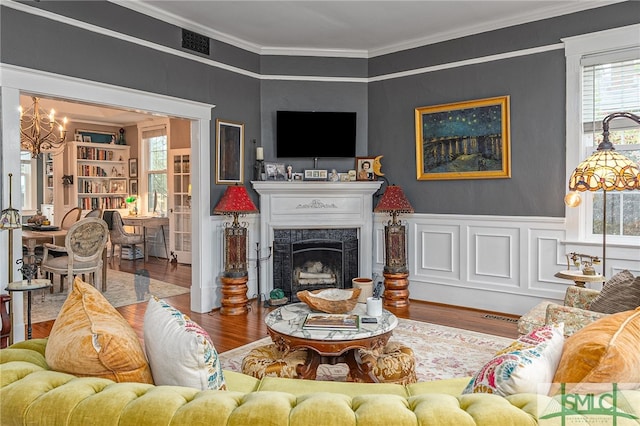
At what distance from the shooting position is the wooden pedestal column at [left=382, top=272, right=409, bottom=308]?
505 cm

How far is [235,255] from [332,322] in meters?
2.32

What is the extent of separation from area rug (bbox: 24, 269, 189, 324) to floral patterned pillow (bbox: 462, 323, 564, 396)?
449 cm

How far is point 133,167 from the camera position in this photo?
9.02 m

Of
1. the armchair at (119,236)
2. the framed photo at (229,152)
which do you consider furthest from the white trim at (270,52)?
the armchair at (119,236)

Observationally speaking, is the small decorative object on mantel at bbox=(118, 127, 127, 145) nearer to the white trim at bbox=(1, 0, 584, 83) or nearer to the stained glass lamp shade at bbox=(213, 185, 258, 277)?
the white trim at bbox=(1, 0, 584, 83)

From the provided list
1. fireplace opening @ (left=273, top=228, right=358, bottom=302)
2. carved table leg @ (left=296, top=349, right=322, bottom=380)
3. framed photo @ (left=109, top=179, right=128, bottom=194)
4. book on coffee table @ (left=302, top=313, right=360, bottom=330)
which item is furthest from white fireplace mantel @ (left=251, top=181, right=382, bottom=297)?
framed photo @ (left=109, top=179, right=128, bottom=194)

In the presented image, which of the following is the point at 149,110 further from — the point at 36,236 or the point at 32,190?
the point at 32,190

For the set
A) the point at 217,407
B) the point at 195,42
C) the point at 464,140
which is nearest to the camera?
the point at 217,407

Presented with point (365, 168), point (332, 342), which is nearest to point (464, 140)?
point (365, 168)

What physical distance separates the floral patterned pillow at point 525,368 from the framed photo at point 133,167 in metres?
8.68

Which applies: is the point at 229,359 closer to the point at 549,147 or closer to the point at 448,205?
the point at 448,205

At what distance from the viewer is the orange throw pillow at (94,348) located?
1.32 metres

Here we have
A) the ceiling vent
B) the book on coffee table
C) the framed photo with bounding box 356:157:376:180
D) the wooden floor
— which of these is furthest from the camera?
the framed photo with bounding box 356:157:376:180

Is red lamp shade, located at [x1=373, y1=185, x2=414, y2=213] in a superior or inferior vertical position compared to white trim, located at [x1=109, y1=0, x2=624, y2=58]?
inferior
